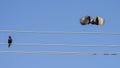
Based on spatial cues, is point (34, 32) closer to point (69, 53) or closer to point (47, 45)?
point (47, 45)

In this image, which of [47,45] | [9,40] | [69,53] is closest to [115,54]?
[69,53]

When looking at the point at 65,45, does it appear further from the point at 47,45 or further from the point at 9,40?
the point at 9,40

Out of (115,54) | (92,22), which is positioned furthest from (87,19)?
(115,54)

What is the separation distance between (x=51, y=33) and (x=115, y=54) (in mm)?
2514

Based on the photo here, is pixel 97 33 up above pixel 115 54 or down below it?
above

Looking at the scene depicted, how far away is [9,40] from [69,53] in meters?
2.41

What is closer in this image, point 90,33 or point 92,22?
point 92,22

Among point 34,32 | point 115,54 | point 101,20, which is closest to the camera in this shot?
point 101,20

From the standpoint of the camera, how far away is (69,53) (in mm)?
10922

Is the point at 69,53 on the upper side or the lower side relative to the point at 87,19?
lower

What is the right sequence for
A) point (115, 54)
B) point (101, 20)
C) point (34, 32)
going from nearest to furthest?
point (101, 20) → point (34, 32) → point (115, 54)

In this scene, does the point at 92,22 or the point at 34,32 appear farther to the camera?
the point at 34,32

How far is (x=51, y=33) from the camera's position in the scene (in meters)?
11.0

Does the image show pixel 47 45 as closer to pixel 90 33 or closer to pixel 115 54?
pixel 90 33
